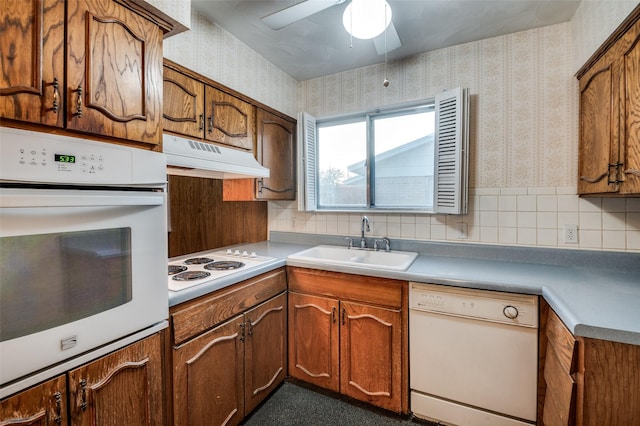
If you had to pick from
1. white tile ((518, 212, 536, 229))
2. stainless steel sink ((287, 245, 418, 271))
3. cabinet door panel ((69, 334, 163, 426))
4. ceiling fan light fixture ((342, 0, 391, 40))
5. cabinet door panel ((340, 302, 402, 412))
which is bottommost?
cabinet door panel ((340, 302, 402, 412))

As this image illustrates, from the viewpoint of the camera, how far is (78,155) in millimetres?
855

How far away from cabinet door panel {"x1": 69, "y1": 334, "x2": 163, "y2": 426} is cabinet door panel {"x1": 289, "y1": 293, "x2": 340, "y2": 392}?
35.5 inches

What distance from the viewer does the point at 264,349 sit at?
5.63 feet

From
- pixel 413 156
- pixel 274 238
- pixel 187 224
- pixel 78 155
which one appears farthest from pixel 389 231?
pixel 78 155

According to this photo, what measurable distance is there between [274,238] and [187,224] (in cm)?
89

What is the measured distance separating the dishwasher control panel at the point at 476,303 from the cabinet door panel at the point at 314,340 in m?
0.52

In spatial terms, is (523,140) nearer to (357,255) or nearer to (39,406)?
(357,255)

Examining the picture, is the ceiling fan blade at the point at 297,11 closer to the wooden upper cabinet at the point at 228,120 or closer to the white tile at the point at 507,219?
the wooden upper cabinet at the point at 228,120

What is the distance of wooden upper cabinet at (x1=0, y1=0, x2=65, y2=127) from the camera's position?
2.45ft

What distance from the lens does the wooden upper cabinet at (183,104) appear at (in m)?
1.47

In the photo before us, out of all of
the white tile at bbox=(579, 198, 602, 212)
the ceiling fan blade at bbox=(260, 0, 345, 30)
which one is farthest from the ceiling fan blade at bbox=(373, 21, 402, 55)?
the white tile at bbox=(579, 198, 602, 212)

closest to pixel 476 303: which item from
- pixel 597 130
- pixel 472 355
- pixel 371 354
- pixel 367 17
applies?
pixel 472 355

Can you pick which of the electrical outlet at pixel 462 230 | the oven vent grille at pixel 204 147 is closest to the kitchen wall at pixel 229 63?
the oven vent grille at pixel 204 147

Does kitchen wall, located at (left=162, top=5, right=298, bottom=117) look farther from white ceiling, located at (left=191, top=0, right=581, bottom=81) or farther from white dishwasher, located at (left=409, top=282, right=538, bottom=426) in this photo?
white dishwasher, located at (left=409, top=282, right=538, bottom=426)
